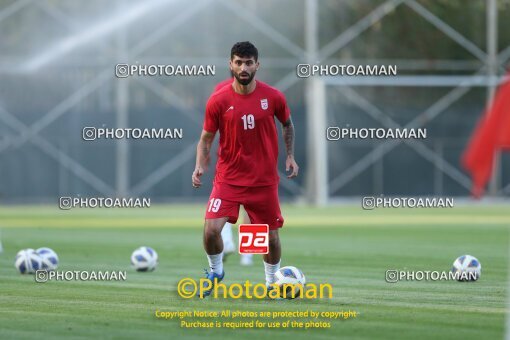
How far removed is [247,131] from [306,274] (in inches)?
152

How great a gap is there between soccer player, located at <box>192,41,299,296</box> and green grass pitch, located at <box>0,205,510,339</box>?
77 centimetres

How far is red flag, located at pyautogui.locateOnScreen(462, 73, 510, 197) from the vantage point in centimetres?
745

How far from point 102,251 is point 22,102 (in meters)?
25.9

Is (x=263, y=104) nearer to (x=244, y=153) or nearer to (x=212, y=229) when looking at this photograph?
(x=244, y=153)

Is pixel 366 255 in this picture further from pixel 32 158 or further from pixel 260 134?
pixel 32 158

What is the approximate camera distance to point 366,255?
19250 mm

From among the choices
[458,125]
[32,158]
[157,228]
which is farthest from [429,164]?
[157,228]

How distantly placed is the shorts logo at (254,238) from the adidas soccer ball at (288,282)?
0.30m

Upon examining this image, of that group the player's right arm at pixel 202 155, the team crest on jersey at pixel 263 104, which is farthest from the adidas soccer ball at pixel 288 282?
the team crest on jersey at pixel 263 104

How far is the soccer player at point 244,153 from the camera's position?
471 inches

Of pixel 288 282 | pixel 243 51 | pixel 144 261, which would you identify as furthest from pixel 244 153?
pixel 144 261

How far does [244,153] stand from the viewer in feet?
39.8

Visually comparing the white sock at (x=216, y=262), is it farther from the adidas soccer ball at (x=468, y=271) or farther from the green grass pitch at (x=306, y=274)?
the adidas soccer ball at (x=468, y=271)

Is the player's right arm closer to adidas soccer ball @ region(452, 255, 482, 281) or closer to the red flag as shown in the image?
adidas soccer ball @ region(452, 255, 482, 281)
